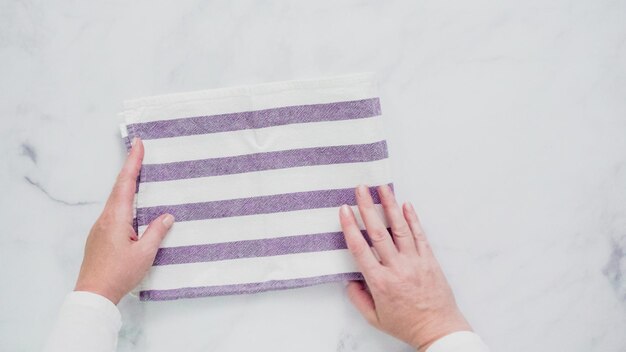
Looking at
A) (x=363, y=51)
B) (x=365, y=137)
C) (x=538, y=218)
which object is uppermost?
(x=363, y=51)

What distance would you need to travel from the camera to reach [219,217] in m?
0.76

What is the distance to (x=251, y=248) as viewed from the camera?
76 centimetres

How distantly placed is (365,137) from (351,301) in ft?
0.73

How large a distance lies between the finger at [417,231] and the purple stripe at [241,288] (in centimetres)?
9

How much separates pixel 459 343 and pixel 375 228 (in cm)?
17

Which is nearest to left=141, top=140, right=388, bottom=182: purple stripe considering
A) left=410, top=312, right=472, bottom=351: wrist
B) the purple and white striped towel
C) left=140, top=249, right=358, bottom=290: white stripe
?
the purple and white striped towel

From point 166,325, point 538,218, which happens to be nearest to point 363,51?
point 538,218

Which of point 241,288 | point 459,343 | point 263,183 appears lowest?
point 459,343

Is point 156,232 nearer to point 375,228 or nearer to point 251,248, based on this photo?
point 251,248

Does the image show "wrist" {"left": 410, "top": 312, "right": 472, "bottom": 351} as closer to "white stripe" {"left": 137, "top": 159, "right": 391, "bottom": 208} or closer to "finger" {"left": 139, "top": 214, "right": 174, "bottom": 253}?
"white stripe" {"left": 137, "top": 159, "right": 391, "bottom": 208}

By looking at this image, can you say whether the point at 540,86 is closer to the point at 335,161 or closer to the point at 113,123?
the point at 335,161

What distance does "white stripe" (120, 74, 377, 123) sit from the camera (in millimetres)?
742

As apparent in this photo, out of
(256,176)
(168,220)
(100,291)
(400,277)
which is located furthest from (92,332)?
(400,277)

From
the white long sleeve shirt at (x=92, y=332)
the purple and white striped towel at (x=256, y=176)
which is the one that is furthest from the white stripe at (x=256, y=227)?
the white long sleeve shirt at (x=92, y=332)
